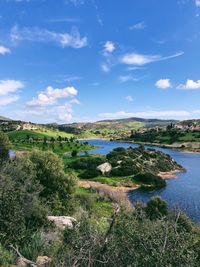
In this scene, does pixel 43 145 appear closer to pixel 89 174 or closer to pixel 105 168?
pixel 105 168

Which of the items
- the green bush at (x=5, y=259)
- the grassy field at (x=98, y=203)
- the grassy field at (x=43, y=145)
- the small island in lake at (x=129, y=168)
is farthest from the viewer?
the grassy field at (x=43, y=145)

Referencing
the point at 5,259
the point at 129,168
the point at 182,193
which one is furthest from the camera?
the point at 129,168

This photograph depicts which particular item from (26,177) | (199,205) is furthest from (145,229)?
(199,205)

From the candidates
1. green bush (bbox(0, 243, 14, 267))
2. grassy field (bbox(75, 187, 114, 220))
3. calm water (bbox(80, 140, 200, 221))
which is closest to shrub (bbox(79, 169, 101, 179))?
calm water (bbox(80, 140, 200, 221))

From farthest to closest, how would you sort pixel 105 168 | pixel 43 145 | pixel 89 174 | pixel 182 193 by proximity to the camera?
pixel 43 145 → pixel 105 168 → pixel 89 174 → pixel 182 193

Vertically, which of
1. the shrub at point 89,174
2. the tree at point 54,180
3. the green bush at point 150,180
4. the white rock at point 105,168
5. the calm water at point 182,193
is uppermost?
the tree at point 54,180

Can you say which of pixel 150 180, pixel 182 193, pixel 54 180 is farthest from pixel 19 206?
pixel 150 180

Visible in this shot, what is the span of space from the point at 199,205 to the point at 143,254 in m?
51.1

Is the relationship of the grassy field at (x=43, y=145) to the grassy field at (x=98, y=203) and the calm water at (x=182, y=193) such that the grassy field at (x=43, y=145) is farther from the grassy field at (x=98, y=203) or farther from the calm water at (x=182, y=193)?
the grassy field at (x=98, y=203)

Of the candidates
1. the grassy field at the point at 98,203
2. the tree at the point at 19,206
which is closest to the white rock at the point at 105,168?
the grassy field at the point at 98,203

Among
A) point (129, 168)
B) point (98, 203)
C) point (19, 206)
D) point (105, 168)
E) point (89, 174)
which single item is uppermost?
point (19, 206)

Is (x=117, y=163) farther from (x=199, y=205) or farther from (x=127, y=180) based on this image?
(x=199, y=205)

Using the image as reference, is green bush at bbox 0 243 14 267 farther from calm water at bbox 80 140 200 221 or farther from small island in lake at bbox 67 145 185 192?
small island in lake at bbox 67 145 185 192

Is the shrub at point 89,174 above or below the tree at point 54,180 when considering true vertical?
below
